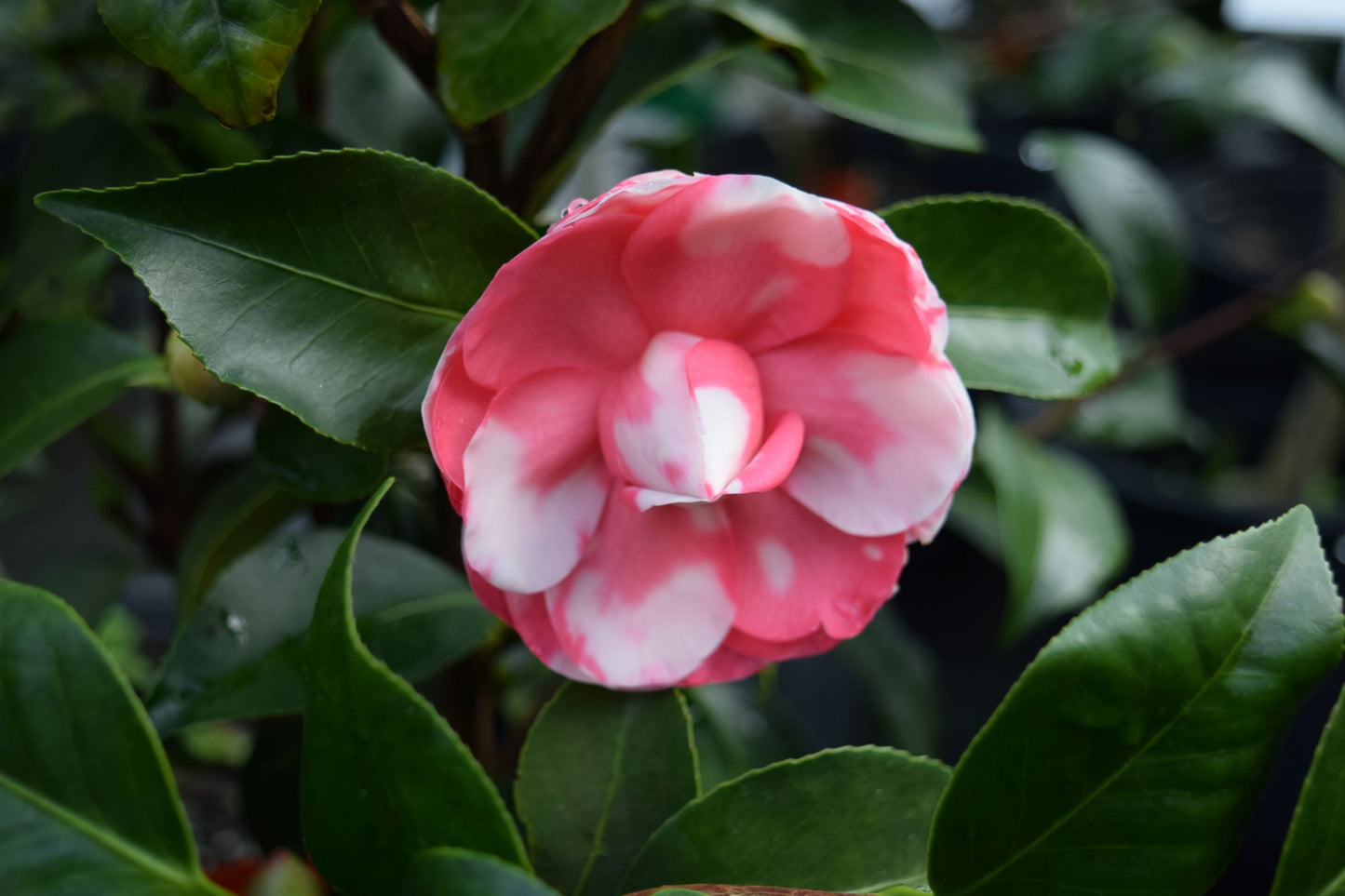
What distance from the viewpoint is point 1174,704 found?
309 mm

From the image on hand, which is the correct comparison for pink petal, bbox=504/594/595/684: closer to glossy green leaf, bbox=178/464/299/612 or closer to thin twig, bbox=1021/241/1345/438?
glossy green leaf, bbox=178/464/299/612

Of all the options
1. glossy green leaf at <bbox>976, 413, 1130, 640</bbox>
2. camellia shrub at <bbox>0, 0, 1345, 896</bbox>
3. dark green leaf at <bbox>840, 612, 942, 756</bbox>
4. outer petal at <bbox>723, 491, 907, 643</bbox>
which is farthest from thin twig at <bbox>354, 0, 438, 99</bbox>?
dark green leaf at <bbox>840, 612, 942, 756</bbox>

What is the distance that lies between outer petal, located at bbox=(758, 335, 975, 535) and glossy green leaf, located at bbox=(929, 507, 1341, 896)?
0.23ft

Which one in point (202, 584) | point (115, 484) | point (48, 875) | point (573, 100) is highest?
point (573, 100)

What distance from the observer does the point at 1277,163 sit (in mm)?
1778

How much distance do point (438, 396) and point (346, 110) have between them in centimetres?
38

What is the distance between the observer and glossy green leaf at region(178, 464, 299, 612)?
548 mm

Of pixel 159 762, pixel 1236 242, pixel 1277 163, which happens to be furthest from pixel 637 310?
pixel 1277 163

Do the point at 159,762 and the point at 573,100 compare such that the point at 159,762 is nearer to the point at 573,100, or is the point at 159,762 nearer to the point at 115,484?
the point at 573,100

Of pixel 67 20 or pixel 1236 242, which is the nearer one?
pixel 67 20

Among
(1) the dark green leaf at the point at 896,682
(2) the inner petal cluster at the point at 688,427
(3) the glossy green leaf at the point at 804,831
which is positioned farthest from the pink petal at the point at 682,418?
(1) the dark green leaf at the point at 896,682

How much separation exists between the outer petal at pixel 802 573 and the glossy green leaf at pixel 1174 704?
7 centimetres

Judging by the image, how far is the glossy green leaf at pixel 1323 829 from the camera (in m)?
0.31

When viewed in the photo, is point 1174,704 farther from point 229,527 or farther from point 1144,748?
point 229,527
